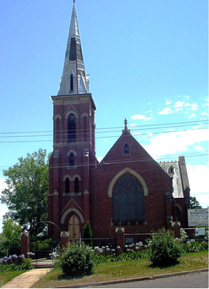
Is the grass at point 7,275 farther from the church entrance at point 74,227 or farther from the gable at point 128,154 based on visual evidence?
the gable at point 128,154

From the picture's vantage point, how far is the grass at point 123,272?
55.1ft

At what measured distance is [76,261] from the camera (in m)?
18.2

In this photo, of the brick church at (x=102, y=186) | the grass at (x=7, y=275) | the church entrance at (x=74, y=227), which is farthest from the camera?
the church entrance at (x=74, y=227)

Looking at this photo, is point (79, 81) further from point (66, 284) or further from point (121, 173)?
point (66, 284)

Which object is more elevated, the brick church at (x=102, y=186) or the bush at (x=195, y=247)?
the brick church at (x=102, y=186)

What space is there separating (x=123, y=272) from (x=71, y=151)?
65.8 ft

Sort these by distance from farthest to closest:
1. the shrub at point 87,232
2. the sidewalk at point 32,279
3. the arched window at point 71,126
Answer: the arched window at point 71,126 < the shrub at point 87,232 < the sidewalk at point 32,279

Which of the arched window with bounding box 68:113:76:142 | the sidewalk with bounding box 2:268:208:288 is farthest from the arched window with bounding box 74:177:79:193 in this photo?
the sidewalk with bounding box 2:268:208:288

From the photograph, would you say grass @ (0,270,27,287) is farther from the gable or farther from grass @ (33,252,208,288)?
the gable

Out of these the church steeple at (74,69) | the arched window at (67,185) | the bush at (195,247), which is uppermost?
the church steeple at (74,69)

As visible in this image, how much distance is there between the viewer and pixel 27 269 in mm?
23359

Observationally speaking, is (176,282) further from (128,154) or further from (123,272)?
(128,154)

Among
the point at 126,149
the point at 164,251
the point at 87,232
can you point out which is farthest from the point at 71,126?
the point at 164,251

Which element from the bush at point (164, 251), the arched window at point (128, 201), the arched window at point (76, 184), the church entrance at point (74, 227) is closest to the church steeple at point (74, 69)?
the arched window at point (76, 184)
